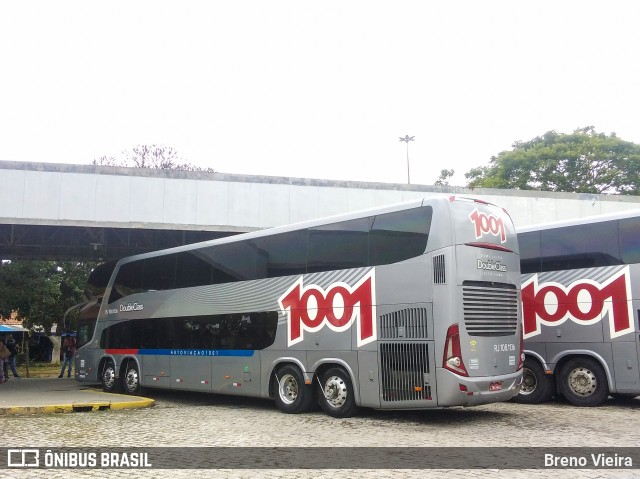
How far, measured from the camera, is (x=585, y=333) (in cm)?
1295

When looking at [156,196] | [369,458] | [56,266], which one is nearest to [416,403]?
[369,458]

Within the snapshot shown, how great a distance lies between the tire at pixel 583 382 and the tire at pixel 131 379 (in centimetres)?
1050

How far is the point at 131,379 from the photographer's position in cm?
1728

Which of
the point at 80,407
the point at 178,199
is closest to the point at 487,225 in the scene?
the point at 80,407

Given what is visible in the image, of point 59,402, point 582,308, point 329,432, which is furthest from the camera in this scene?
point 59,402

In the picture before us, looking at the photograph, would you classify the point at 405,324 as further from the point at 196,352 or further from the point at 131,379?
the point at 131,379

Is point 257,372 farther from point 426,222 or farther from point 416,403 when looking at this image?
point 426,222

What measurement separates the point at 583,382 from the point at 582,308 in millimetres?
1498

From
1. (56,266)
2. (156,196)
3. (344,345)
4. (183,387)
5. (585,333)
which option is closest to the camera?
(344,345)

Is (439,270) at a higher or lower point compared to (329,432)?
higher

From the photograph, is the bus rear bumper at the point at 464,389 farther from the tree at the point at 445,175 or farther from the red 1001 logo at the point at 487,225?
the tree at the point at 445,175

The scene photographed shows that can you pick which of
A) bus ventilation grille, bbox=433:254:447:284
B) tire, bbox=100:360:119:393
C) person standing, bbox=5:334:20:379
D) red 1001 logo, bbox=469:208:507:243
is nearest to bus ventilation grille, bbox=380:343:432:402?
bus ventilation grille, bbox=433:254:447:284

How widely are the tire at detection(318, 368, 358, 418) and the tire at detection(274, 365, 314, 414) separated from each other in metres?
0.31

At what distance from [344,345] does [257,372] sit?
2.53 meters
